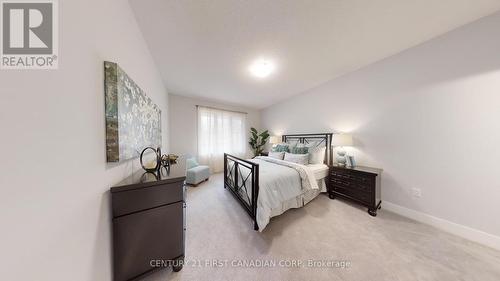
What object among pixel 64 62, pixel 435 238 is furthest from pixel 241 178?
pixel 435 238

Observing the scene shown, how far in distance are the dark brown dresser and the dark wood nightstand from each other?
275 centimetres

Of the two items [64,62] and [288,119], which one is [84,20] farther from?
[288,119]

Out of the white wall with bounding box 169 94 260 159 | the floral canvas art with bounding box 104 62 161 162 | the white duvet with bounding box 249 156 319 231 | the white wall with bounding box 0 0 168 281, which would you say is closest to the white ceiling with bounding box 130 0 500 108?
the white wall with bounding box 0 0 168 281

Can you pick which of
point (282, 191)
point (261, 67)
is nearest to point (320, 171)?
point (282, 191)

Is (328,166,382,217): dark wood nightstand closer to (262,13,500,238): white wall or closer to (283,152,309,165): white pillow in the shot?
(262,13,500,238): white wall

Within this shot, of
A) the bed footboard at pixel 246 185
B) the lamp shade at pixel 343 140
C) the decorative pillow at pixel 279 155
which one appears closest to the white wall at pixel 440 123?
the lamp shade at pixel 343 140

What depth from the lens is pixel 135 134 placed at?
1.50m

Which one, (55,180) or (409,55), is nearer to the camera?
(55,180)

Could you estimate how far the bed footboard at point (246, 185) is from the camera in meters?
2.01

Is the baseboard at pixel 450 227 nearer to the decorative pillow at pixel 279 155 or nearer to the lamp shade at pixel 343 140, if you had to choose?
the lamp shade at pixel 343 140

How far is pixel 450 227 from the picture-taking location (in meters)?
1.93

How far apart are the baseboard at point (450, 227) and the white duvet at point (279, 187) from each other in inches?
53.5

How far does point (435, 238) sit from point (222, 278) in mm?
2571

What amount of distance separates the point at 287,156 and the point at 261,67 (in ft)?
6.64
